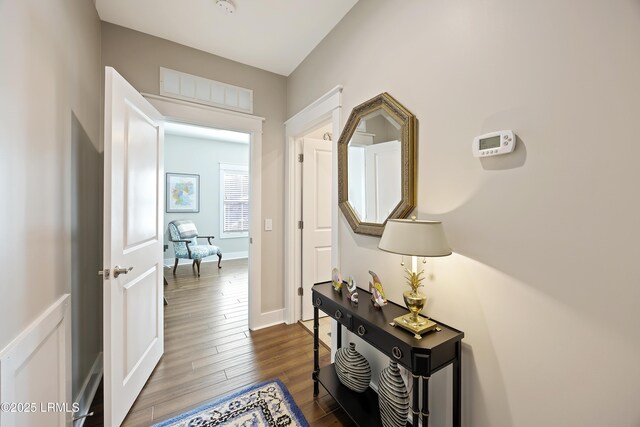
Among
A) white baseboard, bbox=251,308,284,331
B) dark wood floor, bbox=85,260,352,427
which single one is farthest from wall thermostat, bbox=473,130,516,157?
white baseboard, bbox=251,308,284,331

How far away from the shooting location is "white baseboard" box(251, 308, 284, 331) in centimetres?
270

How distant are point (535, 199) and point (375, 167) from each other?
0.91 meters

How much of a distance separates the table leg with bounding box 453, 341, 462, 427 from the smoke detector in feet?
8.43

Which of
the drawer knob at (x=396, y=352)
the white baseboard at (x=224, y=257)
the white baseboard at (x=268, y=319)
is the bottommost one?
the white baseboard at (x=268, y=319)

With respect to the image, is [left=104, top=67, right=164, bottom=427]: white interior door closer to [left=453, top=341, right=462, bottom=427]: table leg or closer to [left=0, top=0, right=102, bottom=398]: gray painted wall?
[left=0, top=0, right=102, bottom=398]: gray painted wall

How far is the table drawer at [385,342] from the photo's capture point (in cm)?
109

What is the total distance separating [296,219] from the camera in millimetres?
2803

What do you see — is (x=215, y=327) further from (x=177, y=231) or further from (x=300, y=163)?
(x=177, y=231)

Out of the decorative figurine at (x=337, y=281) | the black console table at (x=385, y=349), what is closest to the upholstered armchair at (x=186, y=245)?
the black console table at (x=385, y=349)

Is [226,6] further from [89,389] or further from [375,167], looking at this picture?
[89,389]

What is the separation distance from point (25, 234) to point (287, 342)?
2.03 metres

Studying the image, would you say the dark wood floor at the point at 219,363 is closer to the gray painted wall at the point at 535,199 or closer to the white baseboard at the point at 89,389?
the white baseboard at the point at 89,389

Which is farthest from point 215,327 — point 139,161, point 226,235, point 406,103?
point 226,235

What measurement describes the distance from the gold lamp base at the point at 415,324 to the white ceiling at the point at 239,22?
2163mm
